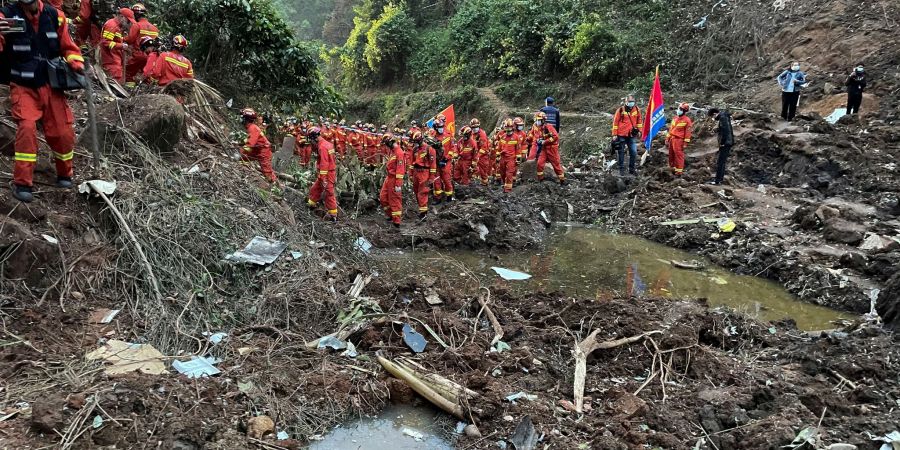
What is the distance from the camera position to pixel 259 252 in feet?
20.1

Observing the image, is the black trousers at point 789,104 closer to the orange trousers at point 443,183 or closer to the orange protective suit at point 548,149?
the orange protective suit at point 548,149

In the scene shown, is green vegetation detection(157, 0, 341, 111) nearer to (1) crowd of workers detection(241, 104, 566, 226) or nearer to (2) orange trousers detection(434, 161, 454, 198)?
(1) crowd of workers detection(241, 104, 566, 226)

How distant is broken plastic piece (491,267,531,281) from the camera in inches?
328

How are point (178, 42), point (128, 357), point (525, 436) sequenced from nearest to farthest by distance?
point (525, 436), point (128, 357), point (178, 42)

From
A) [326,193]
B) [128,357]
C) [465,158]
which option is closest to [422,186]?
[326,193]

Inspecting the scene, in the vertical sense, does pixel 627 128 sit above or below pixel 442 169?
above

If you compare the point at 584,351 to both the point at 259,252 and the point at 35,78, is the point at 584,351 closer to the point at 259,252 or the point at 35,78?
the point at 259,252

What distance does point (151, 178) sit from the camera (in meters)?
6.18

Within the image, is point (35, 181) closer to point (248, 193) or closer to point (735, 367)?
point (248, 193)

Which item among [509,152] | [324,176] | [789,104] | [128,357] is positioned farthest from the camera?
[789,104]

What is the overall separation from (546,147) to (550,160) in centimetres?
39

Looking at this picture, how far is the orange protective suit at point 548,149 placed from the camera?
12.5 meters

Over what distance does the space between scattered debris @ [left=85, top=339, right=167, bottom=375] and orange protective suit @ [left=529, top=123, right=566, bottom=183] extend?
949cm

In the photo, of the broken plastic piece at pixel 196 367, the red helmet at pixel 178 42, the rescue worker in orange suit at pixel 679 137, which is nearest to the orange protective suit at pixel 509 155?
the rescue worker in orange suit at pixel 679 137
